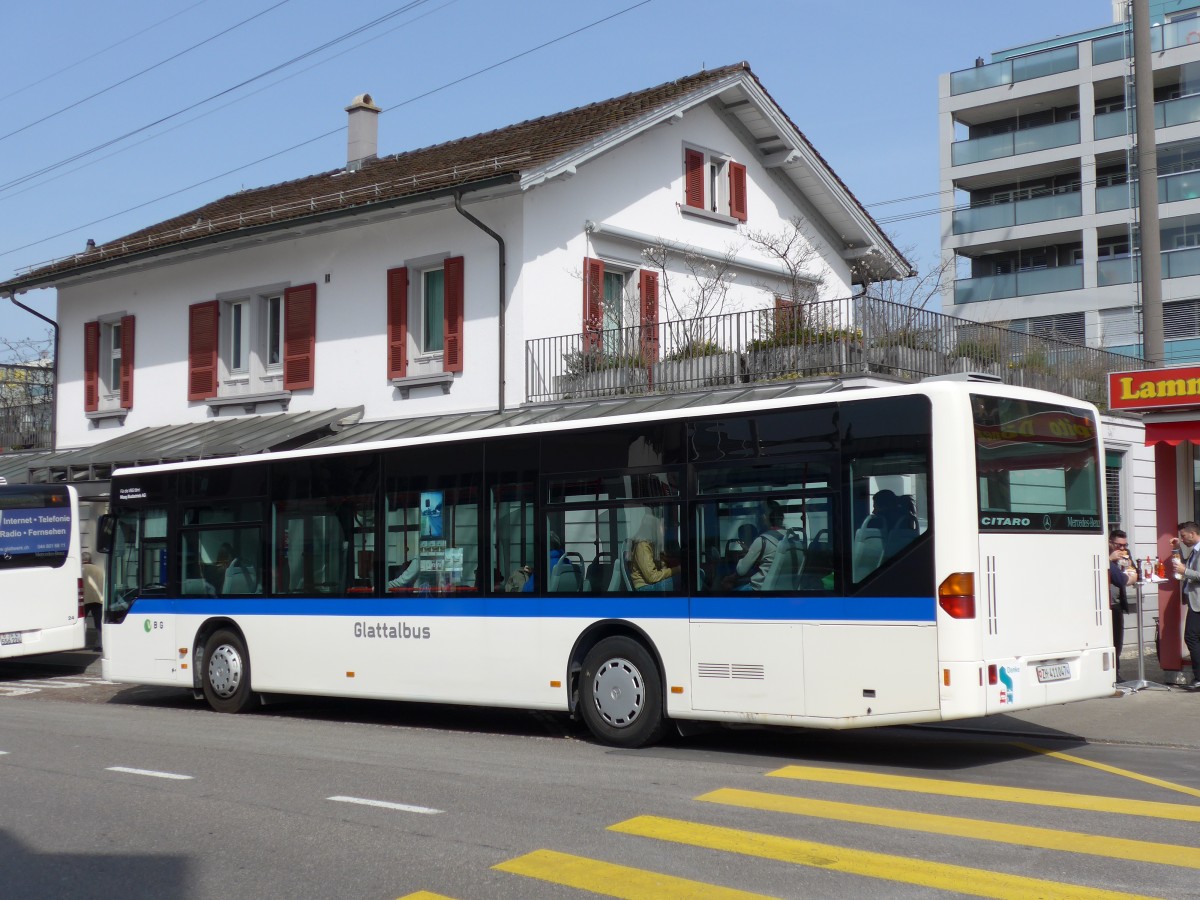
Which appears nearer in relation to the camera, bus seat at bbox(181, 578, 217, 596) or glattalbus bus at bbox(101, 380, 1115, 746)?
glattalbus bus at bbox(101, 380, 1115, 746)

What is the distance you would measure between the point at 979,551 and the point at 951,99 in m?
44.8

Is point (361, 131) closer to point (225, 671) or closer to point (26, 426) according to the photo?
point (26, 426)

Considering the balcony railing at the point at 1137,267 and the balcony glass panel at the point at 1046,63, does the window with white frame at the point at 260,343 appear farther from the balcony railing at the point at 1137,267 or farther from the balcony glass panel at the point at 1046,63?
the balcony glass panel at the point at 1046,63

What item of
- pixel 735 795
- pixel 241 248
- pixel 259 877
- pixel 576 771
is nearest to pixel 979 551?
pixel 735 795

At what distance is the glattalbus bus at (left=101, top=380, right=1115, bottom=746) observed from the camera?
9.73m

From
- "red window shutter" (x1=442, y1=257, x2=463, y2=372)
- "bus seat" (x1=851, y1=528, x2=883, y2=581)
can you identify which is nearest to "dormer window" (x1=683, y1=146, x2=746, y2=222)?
"red window shutter" (x1=442, y1=257, x2=463, y2=372)

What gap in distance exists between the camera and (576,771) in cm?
1000

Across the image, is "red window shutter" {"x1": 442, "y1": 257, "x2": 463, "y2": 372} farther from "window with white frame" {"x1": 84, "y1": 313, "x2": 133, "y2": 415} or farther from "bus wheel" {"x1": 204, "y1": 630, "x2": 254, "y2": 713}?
"window with white frame" {"x1": 84, "y1": 313, "x2": 133, "y2": 415}

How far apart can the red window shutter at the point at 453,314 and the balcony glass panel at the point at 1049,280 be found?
31575 millimetres

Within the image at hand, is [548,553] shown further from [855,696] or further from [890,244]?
[890,244]

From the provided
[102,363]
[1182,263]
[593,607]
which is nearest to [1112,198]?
[1182,263]

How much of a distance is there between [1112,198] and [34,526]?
3799cm

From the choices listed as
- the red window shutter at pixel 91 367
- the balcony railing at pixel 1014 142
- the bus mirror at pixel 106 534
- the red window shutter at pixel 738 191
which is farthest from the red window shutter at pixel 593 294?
the balcony railing at pixel 1014 142

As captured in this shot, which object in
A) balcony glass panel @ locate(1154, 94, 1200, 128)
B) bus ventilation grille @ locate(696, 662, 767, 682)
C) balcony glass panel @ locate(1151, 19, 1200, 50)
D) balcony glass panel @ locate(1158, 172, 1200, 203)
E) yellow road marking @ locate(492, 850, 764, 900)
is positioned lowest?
yellow road marking @ locate(492, 850, 764, 900)
